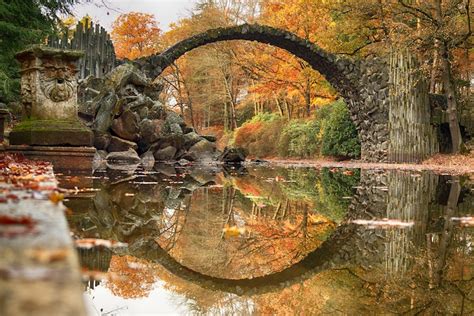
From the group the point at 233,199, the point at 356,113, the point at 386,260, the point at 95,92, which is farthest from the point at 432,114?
the point at 386,260

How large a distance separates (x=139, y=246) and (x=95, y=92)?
13.1m

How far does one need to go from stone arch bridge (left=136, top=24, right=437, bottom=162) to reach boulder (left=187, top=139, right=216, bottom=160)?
9.80 ft

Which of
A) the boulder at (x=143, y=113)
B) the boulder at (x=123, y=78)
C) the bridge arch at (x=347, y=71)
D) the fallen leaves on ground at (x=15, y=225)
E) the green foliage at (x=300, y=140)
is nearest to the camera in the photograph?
the fallen leaves on ground at (x=15, y=225)

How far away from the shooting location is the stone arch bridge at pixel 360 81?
57.4 feet

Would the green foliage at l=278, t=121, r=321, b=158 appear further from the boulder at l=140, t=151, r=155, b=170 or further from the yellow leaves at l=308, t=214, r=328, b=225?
the yellow leaves at l=308, t=214, r=328, b=225

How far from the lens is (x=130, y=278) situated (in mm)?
2332

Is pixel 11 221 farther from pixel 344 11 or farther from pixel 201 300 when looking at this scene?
pixel 344 11

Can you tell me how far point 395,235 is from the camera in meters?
3.44

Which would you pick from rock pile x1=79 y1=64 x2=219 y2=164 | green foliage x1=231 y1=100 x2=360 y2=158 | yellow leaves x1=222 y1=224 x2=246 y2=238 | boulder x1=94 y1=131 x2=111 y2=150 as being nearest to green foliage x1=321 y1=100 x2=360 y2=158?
green foliage x1=231 y1=100 x2=360 y2=158

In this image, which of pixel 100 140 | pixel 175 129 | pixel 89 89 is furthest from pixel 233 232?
pixel 175 129

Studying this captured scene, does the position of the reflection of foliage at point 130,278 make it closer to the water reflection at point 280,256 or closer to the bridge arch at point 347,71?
the water reflection at point 280,256

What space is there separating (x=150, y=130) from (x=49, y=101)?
660 cm

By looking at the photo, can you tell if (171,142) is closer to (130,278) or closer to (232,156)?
(232,156)

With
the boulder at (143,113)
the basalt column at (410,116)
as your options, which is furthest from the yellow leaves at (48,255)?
the basalt column at (410,116)
